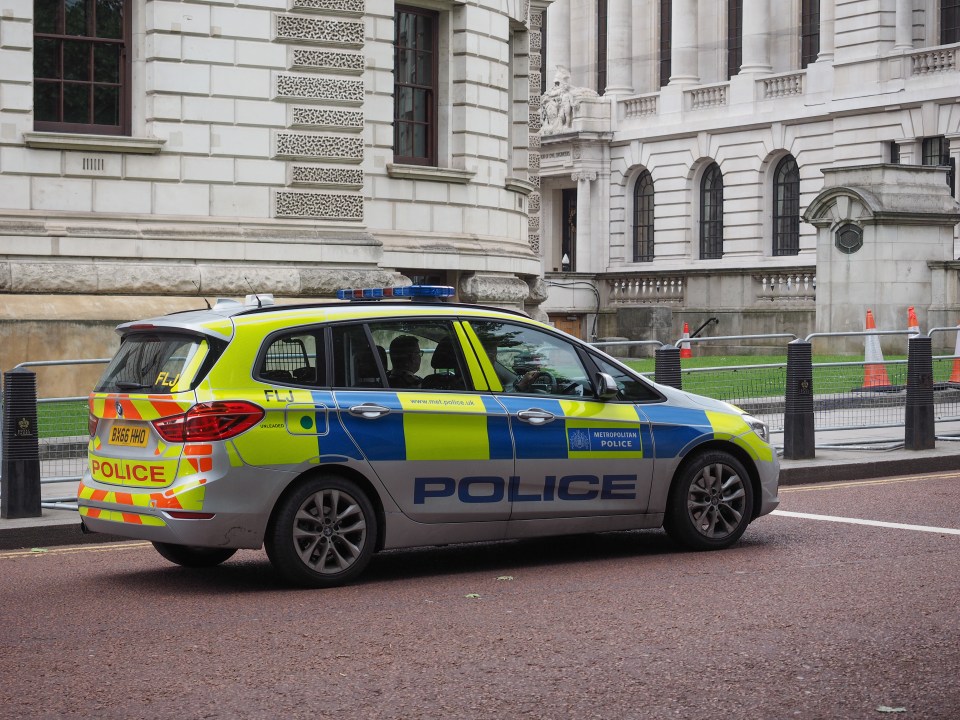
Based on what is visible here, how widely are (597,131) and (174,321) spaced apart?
1977 inches

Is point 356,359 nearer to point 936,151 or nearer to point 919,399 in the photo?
point 919,399

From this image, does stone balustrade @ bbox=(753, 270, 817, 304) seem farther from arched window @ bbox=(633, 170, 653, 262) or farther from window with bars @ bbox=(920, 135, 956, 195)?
arched window @ bbox=(633, 170, 653, 262)

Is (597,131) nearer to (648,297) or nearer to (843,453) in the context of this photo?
(648,297)

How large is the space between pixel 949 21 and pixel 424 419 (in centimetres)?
4174

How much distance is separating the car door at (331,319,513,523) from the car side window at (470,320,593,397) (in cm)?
23

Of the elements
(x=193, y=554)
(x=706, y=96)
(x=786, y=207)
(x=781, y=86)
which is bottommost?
(x=193, y=554)

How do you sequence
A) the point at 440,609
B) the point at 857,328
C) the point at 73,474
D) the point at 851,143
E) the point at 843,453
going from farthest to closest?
the point at 851,143 < the point at 857,328 < the point at 843,453 < the point at 73,474 < the point at 440,609

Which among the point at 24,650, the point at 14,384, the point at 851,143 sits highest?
the point at 851,143

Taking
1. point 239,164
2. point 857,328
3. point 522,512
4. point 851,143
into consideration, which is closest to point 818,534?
point 522,512

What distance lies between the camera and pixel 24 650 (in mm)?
7371

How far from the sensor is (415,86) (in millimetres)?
23422

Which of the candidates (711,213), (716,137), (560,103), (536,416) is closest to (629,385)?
(536,416)

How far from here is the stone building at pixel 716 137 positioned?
152 ft

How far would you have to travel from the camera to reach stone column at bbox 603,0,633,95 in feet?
193
